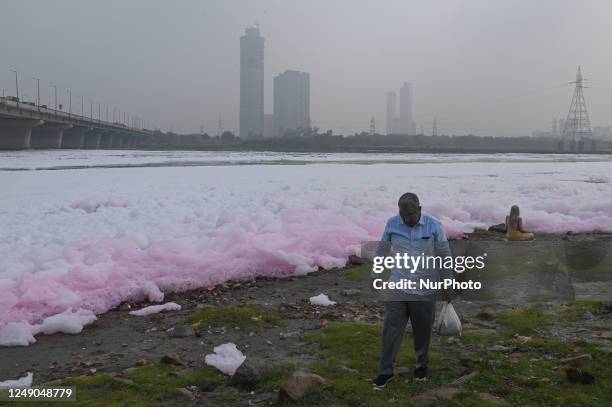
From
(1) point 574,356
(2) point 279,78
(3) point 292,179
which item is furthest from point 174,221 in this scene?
(2) point 279,78

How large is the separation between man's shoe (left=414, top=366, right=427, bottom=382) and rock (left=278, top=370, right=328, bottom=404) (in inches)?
33.7

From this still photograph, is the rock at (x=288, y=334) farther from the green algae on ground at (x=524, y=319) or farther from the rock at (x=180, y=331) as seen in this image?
the green algae on ground at (x=524, y=319)

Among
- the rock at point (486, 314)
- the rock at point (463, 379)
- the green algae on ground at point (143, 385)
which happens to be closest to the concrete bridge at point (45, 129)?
the green algae on ground at point (143, 385)

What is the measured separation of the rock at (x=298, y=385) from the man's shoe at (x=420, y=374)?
855mm

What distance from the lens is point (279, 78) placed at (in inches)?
5842

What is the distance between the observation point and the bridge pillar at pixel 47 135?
84375 millimetres

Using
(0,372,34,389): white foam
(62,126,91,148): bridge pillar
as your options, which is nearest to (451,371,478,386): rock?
(0,372,34,389): white foam

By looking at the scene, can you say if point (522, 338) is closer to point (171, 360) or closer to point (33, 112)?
point (171, 360)

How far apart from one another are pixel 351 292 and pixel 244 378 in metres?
3.86

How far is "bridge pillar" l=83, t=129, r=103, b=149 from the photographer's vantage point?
115137 mm

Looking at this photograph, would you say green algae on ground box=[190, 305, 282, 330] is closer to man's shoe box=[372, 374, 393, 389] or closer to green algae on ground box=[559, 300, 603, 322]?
man's shoe box=[372, 374, 393, 389]

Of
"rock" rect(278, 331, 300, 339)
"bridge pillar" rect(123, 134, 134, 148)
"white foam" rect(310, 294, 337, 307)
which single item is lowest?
"rock" rect(278, 331, 300, 339)

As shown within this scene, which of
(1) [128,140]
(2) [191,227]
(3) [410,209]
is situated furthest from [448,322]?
(1) [128,140]

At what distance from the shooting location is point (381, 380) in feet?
16.4
